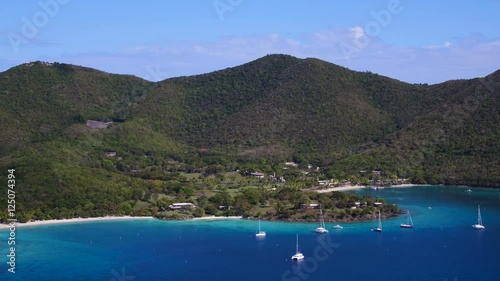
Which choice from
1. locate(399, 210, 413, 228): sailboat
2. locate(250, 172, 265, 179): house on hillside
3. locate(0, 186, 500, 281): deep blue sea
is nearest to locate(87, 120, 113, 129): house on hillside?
locate(250, 172, 265, 179): house on hillside

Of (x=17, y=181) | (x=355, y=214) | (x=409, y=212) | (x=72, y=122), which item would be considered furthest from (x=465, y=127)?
(x=17, y=181)

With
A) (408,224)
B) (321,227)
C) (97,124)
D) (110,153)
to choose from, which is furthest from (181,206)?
(97,124)

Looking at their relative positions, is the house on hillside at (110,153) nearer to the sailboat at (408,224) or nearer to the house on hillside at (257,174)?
the house on hillside at (257,174)

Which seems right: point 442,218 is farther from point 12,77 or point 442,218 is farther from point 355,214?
point 12,77

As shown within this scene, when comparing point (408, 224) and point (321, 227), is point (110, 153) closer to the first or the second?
point (321, 227)

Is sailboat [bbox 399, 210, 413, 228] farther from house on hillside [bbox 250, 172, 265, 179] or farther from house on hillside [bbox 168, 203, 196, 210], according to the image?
house on hillside [bbox 250, 172, 265, 179]
